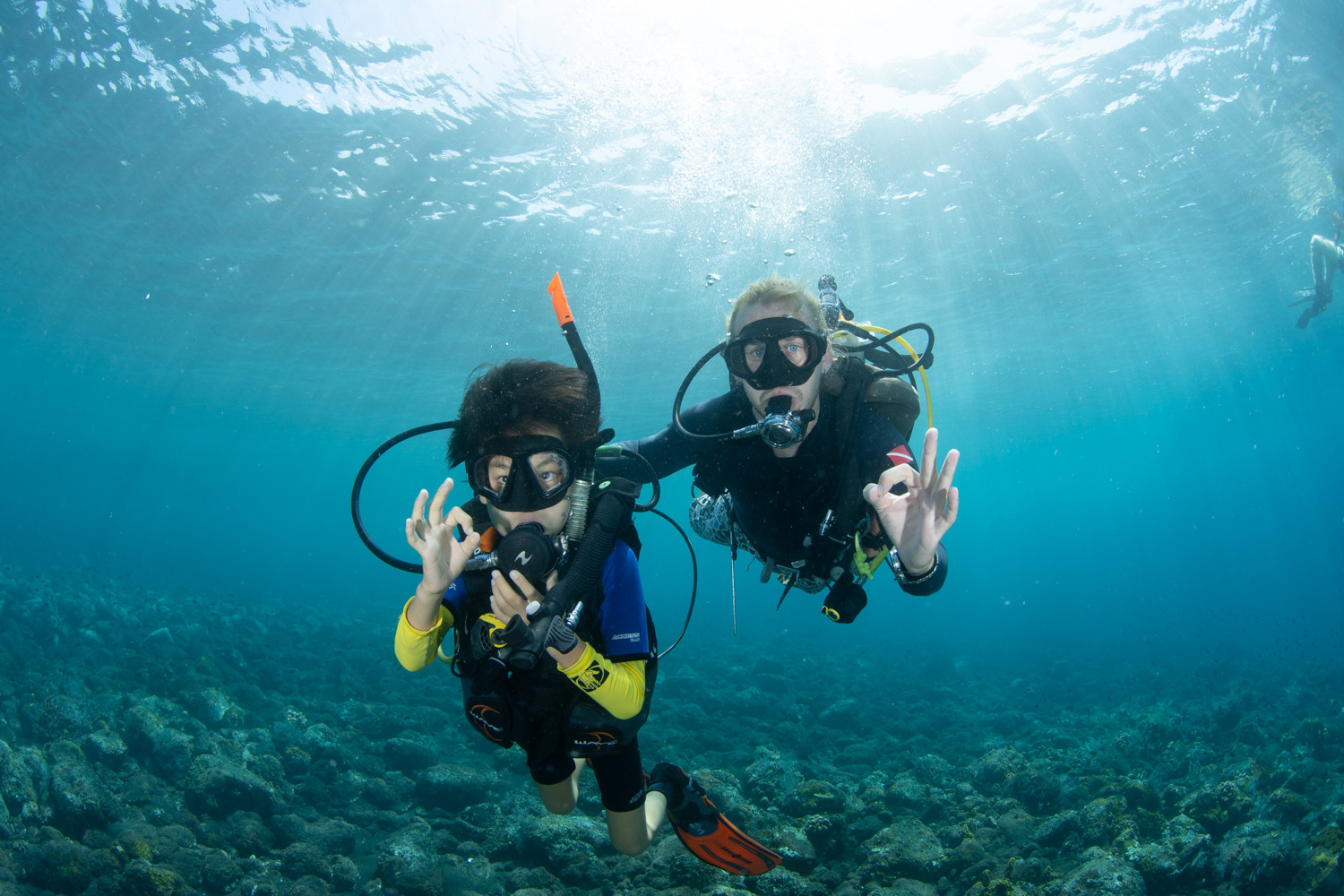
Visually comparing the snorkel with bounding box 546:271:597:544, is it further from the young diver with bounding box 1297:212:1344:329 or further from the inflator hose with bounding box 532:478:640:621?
the young diver with bounding box 1297:212:1344:329

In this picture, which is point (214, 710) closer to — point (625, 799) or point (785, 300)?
point (625, 799)

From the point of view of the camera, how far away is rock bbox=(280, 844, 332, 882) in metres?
6.20

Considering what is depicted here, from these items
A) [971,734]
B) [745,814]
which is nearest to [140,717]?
[745,814]

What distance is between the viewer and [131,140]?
12.9 m

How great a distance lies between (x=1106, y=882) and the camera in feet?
17.7

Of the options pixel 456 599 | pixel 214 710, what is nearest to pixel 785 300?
pixel 456 599

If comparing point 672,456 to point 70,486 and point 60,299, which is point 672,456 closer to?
point 60,299

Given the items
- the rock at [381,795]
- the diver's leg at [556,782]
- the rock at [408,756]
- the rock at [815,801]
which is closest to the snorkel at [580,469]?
the diver's leg at [556,782]

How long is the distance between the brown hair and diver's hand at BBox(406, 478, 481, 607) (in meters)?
0.42

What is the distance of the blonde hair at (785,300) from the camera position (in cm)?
407

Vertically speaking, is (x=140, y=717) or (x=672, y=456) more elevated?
(x=672, y=456)

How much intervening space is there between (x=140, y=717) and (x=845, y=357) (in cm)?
1136

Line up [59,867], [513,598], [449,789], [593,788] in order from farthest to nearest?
[593,788] → [449,789] → [59,867] → [513,598]

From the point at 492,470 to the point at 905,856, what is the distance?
6.27 m
